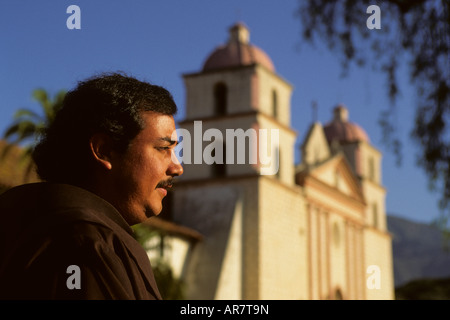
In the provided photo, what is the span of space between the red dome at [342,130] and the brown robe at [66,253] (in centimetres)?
3544

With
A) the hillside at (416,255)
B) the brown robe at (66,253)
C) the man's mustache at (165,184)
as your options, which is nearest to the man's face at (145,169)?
the man's mustache at (165,184)

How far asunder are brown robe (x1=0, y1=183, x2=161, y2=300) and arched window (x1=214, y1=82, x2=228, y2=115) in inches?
985

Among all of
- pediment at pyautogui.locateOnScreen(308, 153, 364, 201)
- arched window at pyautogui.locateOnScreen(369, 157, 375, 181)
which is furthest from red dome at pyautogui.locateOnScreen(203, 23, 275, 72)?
arched window at pyautogui.locateOnScreen(369, 157, 375, 181)

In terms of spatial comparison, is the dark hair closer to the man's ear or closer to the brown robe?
the man's ear

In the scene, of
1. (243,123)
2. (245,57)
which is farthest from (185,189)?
(245,57)

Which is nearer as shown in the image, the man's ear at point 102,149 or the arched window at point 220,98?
the man's ear at point 102,149

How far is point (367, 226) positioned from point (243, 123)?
1109 cm

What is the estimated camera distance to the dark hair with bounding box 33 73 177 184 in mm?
1892

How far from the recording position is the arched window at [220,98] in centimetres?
2683

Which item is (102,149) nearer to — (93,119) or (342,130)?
(93,119)

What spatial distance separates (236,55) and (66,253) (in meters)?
25.9

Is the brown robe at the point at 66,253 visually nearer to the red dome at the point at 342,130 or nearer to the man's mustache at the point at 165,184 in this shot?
the man's mustache at the point at 165,184
